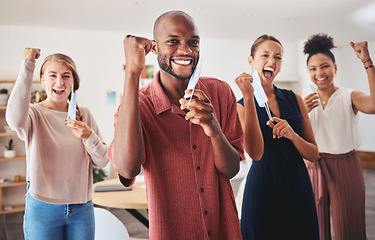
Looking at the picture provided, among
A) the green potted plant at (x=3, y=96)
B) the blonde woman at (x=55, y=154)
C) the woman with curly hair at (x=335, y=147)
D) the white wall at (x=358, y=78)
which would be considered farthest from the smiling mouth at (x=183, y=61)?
the white wall at (x=358, y=78)

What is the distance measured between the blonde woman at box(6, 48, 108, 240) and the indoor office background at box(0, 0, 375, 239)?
2300mm

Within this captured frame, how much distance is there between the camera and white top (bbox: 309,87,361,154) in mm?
2053

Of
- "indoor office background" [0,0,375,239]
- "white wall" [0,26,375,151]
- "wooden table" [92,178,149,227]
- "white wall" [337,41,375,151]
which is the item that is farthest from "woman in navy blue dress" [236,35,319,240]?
"white wall" [337,41,375,151]

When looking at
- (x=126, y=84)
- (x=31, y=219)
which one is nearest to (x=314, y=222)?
(x=126, y=84)

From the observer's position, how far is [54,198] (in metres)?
1.48

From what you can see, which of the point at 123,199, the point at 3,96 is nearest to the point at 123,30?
the point at 3,96

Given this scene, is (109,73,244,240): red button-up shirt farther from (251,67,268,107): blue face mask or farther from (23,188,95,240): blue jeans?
(23,188,95,240): blue jeans

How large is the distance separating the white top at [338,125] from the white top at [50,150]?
4.72ft

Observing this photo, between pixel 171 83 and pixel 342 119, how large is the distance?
1.55 metres

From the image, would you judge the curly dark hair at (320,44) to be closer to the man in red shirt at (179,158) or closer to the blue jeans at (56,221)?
the man in red shirt at (179,158)

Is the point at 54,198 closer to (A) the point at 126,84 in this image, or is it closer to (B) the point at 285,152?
(A) the point at 126,84

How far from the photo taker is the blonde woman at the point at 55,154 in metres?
1.43

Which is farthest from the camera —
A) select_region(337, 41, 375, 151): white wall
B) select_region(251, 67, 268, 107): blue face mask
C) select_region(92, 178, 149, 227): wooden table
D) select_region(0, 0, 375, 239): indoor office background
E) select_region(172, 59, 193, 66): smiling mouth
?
select_region(337, 41, 375, 151): white wall

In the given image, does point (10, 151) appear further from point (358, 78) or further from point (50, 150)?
point (358, 78)
